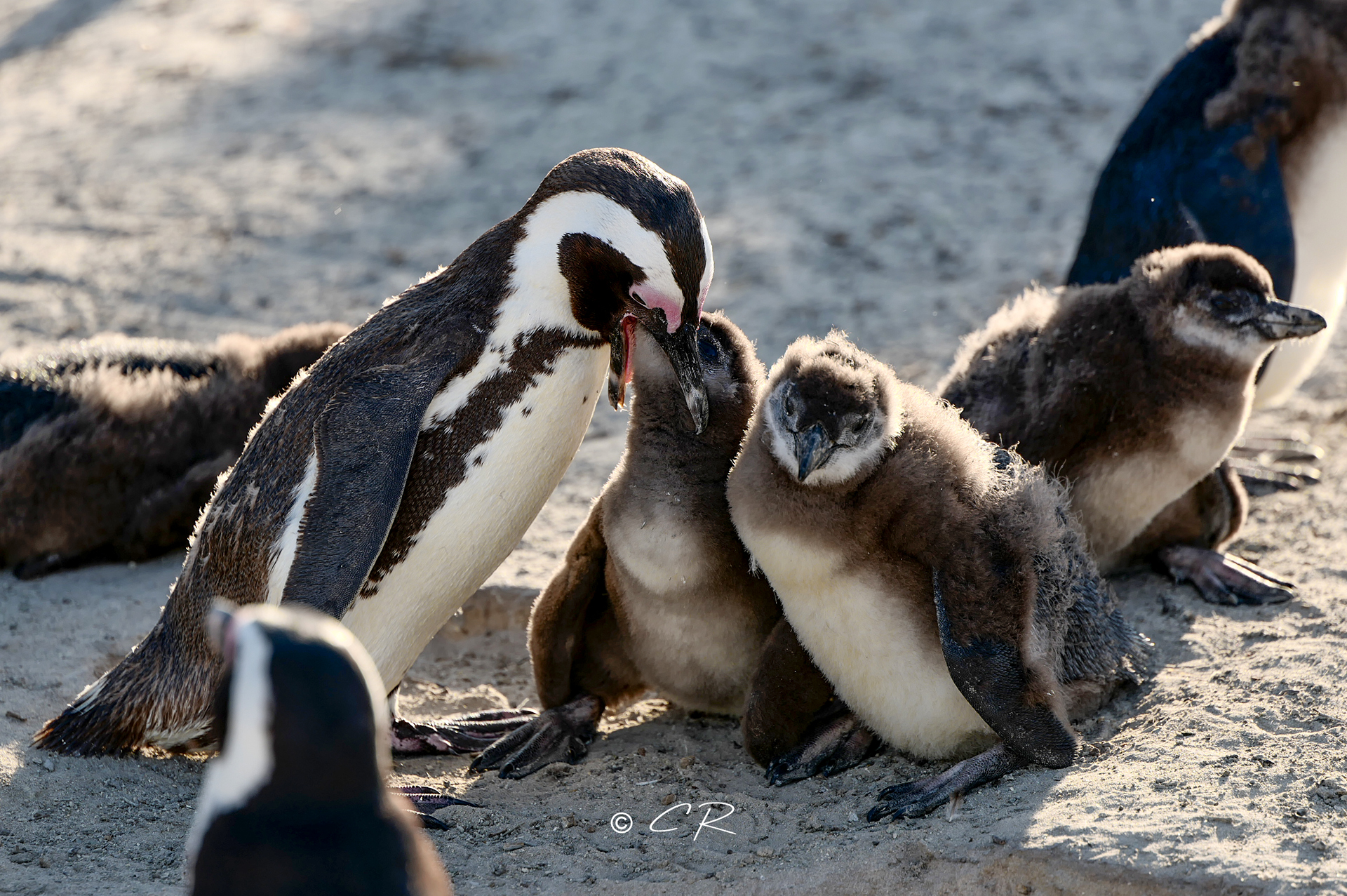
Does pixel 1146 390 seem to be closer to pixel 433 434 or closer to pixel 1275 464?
pixel 1275 464

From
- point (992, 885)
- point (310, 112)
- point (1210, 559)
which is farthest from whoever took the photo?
point (310, 112)

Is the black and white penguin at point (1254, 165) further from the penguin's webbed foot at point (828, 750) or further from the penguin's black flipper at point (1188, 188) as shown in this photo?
the penguin's webbed foot at point (828, 750)

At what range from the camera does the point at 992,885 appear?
2.85 meters

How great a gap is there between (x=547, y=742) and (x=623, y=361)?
3.45 ft

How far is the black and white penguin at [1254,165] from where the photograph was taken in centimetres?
523

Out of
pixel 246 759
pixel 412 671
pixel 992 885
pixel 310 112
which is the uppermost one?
pixel 310 112

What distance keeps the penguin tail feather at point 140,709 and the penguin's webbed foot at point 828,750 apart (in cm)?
147

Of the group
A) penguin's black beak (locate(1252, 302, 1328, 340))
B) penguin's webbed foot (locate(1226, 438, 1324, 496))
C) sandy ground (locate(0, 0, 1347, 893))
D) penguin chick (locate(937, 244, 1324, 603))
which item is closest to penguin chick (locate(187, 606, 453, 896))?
sandy ground (locate(0, 0, 1347, 893))

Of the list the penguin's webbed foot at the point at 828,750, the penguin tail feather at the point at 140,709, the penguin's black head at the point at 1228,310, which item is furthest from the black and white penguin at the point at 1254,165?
the penguin tail feather at the point at 140,709

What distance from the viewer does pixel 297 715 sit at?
72.4 inches

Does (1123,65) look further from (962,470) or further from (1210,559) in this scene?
(962,470)

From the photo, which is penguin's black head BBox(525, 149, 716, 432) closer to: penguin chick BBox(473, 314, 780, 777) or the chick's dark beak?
the chick's dark beak

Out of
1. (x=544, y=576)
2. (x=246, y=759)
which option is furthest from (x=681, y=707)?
(x=246, y=759)

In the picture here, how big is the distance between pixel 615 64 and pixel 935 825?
7.55 m
